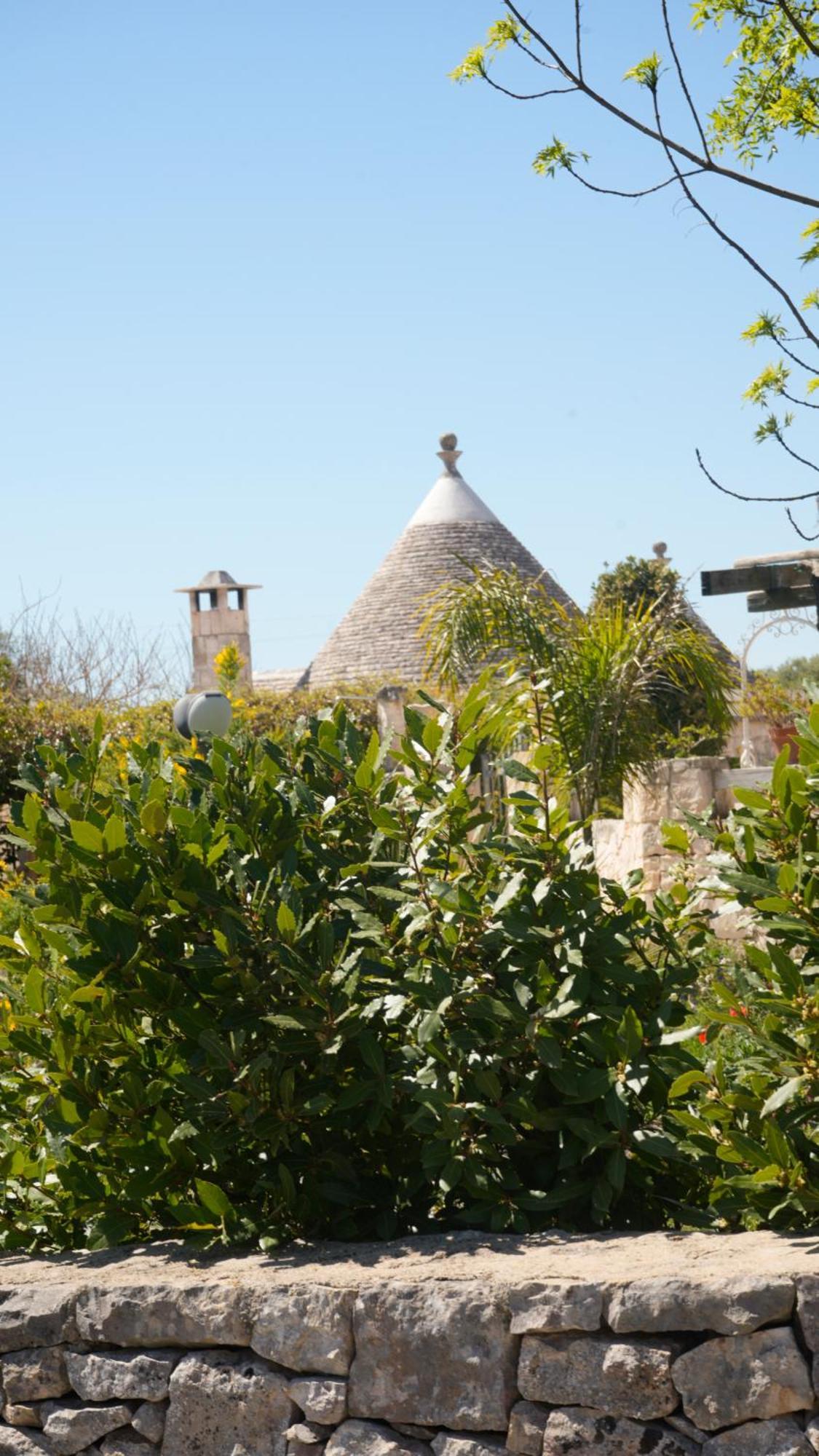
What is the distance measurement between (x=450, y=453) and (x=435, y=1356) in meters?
24.8

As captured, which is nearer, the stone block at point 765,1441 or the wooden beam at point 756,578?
the stone block at point 765,1441

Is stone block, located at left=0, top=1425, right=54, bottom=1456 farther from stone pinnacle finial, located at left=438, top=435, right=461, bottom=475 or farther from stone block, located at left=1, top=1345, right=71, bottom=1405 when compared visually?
stone pinnacle finial, located at left=438, top=435, right=461, bottom=475

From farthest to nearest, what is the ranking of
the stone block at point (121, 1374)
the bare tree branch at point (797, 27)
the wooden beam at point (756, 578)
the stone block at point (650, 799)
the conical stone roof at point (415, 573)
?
the conical stone roof at point (415, 573) < the wooden beam at point (756, 578) < the stone block at point (650, 799) < the bare tree branch at point (797, 27) < the stone block at point (121, 1374)

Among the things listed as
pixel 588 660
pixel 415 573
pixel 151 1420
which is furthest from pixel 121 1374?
pixel 415 573

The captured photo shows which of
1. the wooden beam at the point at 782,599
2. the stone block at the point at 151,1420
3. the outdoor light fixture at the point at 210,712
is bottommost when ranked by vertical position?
the stone block at the point at 151,1420

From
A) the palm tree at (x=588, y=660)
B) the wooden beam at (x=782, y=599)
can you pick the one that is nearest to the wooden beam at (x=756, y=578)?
the wooden beam at (x=782, y=599)

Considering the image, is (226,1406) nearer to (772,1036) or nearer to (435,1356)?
(435,1356)

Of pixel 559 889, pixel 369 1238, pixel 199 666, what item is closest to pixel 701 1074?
pixel 559 889

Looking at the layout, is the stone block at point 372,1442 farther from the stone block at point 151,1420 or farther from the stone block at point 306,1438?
the stone block at point 151,1420

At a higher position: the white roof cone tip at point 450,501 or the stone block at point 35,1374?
the white roof cone tip at point 450,501

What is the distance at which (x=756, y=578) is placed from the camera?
1058 centimetres

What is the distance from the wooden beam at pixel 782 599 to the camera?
34.7ft

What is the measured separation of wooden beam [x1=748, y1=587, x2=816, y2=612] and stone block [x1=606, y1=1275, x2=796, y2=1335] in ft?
28.7

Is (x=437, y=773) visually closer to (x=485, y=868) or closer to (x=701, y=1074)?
A: (x=485, y=868)
